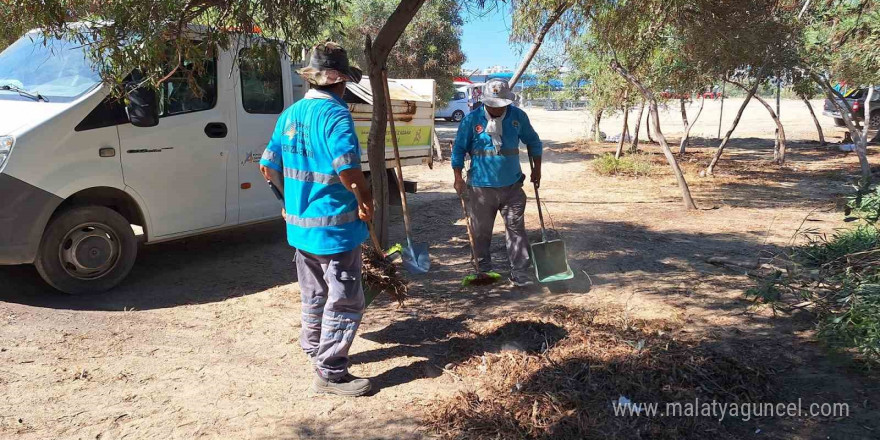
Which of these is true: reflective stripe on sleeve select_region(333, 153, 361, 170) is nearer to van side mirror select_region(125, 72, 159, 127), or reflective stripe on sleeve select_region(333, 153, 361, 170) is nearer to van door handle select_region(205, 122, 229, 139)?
van side mirror select_region(125, 72, 159, 127)

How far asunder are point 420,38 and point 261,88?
943 centimetres

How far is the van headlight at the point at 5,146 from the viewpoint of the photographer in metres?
4.37

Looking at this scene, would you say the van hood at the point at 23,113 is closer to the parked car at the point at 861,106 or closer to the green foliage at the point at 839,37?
the green foliage at the point at 839,37

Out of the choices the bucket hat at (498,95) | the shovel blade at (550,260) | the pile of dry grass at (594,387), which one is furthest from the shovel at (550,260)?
the pile of dry grass at (594,387)

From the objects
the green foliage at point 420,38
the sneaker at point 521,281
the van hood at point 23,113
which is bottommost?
the sneaker at point 521,281

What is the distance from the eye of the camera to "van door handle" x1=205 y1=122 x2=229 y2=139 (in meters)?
5.64

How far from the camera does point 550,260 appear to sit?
17.1 feet

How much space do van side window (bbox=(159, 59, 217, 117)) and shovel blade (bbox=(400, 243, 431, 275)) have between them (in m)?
2.10

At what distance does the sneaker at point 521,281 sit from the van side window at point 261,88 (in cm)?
284

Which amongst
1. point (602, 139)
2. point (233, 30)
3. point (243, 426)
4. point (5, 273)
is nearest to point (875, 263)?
point (243, 426)

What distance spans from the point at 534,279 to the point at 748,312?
5.56 ft

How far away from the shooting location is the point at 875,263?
3949 mm

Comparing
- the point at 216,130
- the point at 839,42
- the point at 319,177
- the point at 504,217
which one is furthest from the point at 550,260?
the point at 839,42

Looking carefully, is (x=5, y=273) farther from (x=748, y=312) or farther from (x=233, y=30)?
(x=748, y=312)
